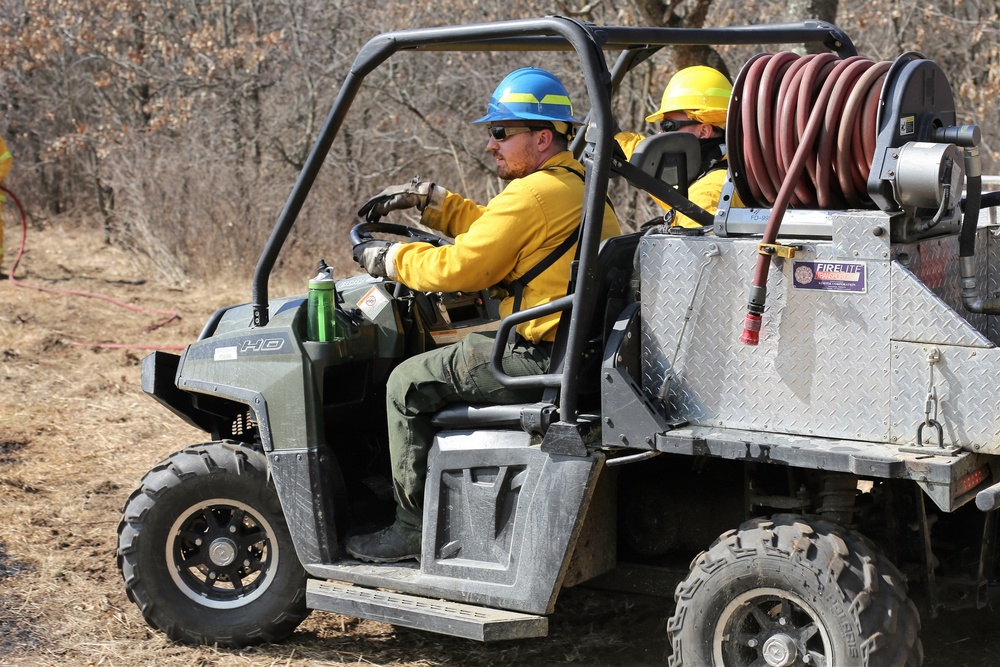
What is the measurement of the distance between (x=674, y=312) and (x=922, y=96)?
94cm

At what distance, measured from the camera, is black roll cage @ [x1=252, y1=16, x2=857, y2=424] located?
11.5ft

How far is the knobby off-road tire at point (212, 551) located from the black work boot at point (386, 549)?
0.29 metres

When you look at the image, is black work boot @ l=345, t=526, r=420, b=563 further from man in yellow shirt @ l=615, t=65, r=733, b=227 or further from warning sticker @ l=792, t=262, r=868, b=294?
man in yellow shirt @ l=615, t=65, r=733, b=227

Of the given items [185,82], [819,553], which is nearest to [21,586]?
[819,553]

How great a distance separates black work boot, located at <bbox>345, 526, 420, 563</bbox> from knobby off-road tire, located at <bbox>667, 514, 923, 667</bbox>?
107cm

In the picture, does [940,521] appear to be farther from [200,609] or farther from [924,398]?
[200,609]

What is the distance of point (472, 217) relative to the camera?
466 cm

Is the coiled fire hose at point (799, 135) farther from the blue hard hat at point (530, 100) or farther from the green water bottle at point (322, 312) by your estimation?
the green water bottle at point (322, 312)

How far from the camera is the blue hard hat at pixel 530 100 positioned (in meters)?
4.12

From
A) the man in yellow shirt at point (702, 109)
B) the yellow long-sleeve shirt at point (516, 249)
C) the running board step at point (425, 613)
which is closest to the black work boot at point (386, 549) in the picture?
the running board step at point (425, 613)

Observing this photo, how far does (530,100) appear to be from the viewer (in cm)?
412

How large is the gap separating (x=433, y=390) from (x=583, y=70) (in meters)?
1.22

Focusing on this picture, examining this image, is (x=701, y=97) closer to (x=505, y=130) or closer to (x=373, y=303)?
(x=505, y=130)

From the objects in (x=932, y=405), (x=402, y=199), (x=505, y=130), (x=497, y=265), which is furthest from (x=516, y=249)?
(x=932, y=405)
